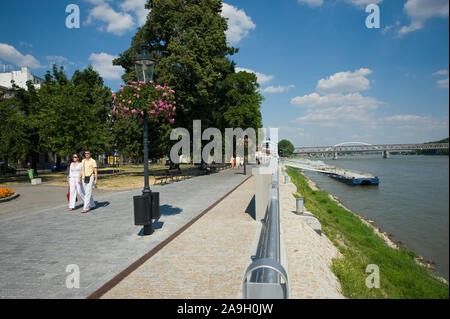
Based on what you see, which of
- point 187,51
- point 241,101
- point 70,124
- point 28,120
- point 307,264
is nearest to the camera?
point 307,264

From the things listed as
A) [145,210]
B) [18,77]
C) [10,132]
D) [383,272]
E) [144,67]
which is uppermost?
[18,77]

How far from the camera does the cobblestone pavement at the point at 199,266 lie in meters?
3.76

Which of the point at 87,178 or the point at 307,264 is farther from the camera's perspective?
the point at 87,178

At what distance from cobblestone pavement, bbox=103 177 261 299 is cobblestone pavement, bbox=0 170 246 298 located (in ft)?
1.43

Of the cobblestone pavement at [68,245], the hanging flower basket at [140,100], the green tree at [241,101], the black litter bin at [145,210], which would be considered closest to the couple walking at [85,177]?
the cobblestone pavement at [68,245]

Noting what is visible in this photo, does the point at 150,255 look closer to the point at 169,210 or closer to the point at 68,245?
the point at 68,245

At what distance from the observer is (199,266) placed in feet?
15.2

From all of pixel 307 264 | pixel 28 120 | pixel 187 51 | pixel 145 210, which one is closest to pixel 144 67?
pixel 145 210

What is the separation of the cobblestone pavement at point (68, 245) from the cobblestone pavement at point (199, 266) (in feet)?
1.43

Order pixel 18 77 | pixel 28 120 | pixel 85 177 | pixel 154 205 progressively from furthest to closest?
pixel 18 77, pixel 28 120, pixel 85 177, pixel 154 205

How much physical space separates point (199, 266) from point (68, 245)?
10.4 feet
